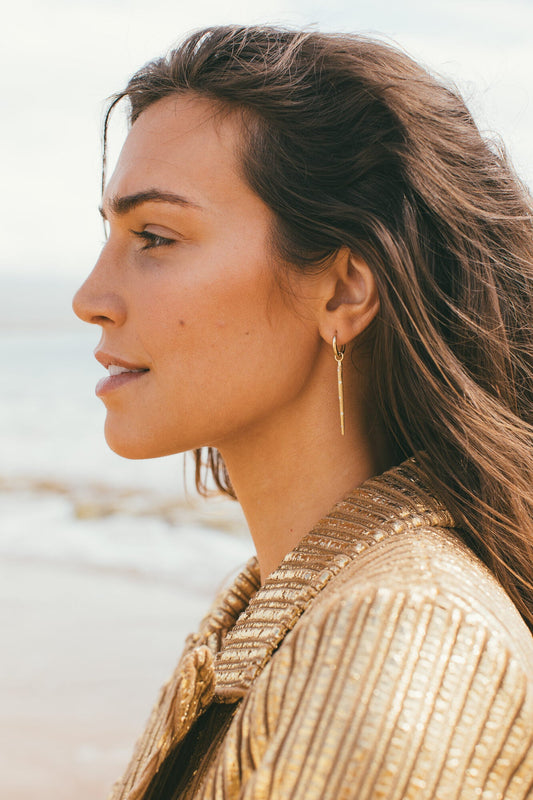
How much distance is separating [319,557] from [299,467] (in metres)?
0.31

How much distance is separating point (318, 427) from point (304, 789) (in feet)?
2.86

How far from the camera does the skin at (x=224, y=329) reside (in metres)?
1.73

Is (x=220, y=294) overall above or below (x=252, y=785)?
above

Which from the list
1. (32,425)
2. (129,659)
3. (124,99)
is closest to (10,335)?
(32,425)

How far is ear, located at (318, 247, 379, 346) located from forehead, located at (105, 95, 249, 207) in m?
0.24

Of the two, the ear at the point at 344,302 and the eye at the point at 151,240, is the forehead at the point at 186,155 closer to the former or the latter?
the eye at the point at 151,240

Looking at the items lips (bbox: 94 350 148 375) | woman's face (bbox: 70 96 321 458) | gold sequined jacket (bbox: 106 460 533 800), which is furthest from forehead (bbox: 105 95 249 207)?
gold sequined jacket (bbox: 106 460 533 800)

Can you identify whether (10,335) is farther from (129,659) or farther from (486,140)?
(486,140)

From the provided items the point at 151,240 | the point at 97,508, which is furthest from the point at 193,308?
the point at 97,508

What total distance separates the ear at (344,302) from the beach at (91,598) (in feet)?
2.78

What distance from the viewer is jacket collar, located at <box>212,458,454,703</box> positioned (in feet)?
4.86

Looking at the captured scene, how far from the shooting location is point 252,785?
1.09 meters

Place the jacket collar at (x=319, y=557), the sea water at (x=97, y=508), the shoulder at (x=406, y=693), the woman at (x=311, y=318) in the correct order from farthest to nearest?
the sea water at (x=97, y=508) < the woman at (x=311, y=318) < the jacket collar at (x=319, y=557) < the shoulder at (x=406, y=693)

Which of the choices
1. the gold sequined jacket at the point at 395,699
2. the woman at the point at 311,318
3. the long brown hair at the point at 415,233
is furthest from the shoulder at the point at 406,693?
the long brown hair at the point at 415,233
